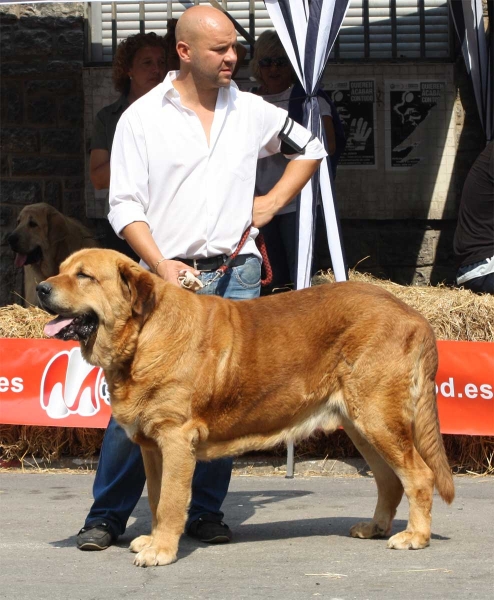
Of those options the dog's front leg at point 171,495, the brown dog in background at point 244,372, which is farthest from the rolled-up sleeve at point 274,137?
the dog's front leg at point 171,495

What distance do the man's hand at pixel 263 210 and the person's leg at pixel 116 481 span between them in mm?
1302

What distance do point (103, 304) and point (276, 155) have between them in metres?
3.99

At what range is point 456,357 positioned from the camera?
707 centimetres

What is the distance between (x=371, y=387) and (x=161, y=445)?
1.03 metres

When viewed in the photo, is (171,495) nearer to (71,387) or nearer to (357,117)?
(71,387)

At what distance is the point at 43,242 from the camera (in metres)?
9.17

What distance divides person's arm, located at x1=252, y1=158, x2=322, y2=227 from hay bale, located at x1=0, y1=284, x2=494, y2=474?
7.04ft

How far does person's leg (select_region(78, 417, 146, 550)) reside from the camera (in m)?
5.19

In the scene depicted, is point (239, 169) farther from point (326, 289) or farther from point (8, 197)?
point (8, 197)

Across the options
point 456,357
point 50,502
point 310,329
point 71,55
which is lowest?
point 50,502

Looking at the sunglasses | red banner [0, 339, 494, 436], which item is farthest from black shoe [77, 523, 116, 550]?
the sunglasses

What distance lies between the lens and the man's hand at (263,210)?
215 inches

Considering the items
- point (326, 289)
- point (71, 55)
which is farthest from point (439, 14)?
point (326, 289)

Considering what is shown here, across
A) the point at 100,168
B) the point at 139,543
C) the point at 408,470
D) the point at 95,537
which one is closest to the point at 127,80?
the point at 100,168
